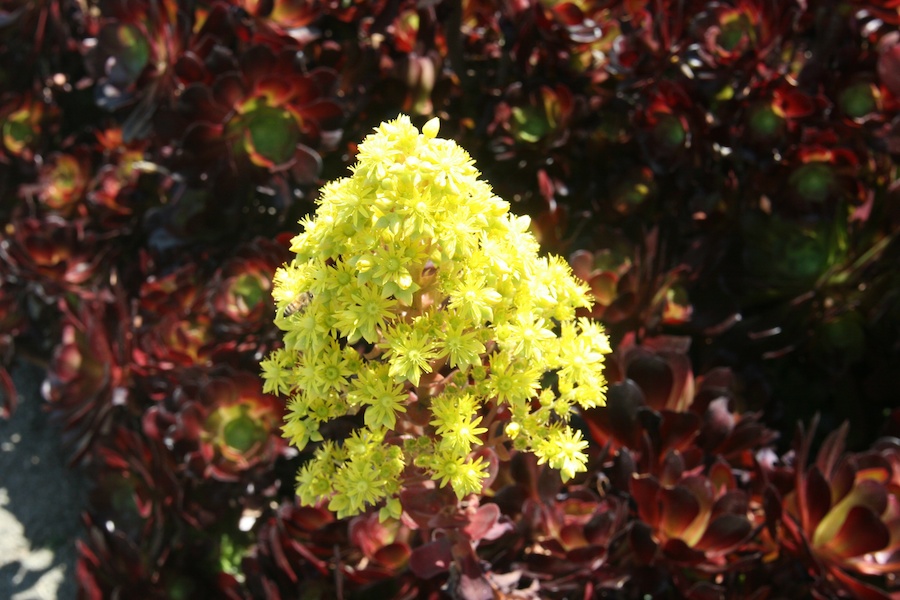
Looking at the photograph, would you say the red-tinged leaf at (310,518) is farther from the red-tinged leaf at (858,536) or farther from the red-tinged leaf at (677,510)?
the red-tinged leaf at (858,536)

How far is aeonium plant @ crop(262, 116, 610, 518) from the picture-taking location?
3.03 feet

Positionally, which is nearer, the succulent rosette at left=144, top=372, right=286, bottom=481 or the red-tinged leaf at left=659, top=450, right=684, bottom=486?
the red-tinged leaf at left=659, top=450, right=684, bottom=486

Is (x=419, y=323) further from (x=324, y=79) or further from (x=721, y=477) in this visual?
(x=324, y=79)

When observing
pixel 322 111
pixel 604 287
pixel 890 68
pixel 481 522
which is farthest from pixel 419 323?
pixel 890 68

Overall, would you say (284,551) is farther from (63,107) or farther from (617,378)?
(63,107)

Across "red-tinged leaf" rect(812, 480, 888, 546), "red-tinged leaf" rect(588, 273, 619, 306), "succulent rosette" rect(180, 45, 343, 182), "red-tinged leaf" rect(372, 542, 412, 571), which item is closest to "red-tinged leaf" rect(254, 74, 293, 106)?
"succulent rosette" rect(180, 45, 343, 182)

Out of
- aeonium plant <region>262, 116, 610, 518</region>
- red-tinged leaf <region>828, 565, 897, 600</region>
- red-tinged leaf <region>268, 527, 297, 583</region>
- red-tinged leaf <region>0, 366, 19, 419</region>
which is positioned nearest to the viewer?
aeonium plant <region>262, 116, 610, 518</region>

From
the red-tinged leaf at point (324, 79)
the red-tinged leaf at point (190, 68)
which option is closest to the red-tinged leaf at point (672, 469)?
the red-tinged leaf at point (324, 79)

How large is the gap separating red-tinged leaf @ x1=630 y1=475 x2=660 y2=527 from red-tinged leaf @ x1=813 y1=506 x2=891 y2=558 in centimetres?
27

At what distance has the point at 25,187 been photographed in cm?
222

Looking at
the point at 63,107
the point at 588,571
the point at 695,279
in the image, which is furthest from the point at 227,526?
the point at 63,107

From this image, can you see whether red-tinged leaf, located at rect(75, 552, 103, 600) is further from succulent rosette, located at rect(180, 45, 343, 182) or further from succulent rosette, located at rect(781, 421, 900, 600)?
succulent rosette, located at rect(781, 421, 900, 600)

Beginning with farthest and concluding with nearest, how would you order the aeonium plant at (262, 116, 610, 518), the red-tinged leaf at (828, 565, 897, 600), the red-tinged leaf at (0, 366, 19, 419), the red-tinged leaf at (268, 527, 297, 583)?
the red-tinged leaf at (0, 366, 19, 419) → the red-tinged leaf at (268, 527, 297, 583) → the red-tinged leaf at (828, 565, 897, 600) → the aeonium plant at (262, 116, 610, 518)

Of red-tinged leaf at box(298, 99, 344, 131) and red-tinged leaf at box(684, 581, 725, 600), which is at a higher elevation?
red-tinged leaf at box(298, 99, 344, 131)
